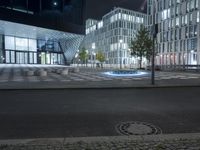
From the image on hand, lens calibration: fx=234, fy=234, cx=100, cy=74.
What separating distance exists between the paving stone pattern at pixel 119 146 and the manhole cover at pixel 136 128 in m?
0.95

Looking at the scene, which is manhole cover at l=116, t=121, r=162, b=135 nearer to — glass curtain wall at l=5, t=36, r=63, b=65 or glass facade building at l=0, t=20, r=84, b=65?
glass facade building at l=0, t=20, r=84, b=65

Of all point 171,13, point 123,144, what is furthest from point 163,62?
point 123,144

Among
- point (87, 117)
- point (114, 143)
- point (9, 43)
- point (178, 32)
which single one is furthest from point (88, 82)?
point (178, 32)

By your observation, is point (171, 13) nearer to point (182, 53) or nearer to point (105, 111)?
point (182, 53)

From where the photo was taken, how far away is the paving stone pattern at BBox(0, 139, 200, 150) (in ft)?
14.6

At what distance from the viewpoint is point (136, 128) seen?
6090 mm

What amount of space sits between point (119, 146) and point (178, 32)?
73577 mm

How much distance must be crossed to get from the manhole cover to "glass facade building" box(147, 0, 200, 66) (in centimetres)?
5630

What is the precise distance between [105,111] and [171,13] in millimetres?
74714

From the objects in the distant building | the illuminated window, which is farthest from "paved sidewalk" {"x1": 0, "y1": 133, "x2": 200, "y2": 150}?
the illuminated window

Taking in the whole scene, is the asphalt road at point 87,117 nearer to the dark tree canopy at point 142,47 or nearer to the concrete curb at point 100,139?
the concrete curb at point 100,139

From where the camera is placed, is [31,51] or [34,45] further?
[34,45]

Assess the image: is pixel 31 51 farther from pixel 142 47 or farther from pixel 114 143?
pixel 114 143

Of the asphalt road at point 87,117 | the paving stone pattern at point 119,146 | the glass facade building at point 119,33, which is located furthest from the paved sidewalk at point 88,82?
the glass facade building at point 119,33
